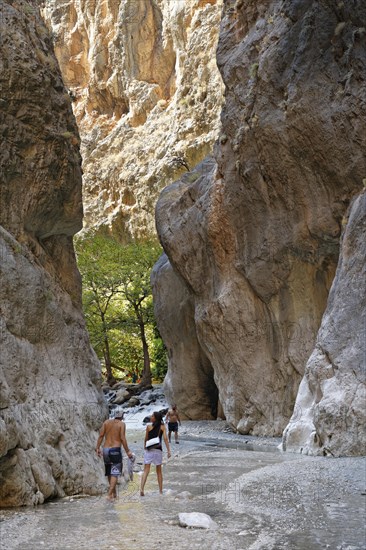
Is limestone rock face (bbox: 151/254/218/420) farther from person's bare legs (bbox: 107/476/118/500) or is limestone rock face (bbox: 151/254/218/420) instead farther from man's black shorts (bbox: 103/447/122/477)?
person's bare legs (bbox: 107/476/118/500)

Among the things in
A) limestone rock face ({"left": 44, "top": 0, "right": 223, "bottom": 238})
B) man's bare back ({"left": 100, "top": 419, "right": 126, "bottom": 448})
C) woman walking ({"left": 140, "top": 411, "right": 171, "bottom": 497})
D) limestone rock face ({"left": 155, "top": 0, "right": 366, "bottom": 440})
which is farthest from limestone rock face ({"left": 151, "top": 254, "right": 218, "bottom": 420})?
limestone rock face ({"left": 44, "top": 0, "right": 223, "bottom": 238})

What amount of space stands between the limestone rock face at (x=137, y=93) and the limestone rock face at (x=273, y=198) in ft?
97.5

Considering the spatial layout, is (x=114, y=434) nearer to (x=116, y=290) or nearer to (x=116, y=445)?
(x=116, y=445)

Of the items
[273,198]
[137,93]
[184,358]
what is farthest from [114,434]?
[137,93]

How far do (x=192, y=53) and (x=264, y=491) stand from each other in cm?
5568

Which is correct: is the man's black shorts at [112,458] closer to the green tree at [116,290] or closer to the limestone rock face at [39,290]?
the limestone rock face at [39,290]

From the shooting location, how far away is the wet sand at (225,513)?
8.38 meters

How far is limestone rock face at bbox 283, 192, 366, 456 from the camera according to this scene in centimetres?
1566

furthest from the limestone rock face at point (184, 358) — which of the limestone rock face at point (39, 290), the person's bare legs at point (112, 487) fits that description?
the person's bare legs at point (112, 487)

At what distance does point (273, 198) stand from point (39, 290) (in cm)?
1254

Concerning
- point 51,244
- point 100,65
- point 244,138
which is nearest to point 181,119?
point 100,65

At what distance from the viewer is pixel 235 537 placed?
8.59 metres

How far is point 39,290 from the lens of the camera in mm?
13836

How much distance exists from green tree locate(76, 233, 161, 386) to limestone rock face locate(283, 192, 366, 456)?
24.9 m
